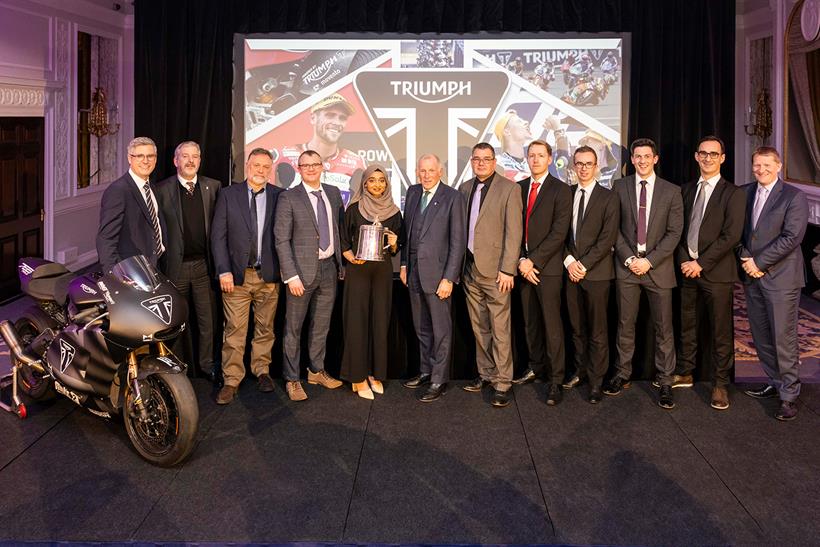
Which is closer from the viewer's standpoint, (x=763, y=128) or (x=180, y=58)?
(x=180, y=58)

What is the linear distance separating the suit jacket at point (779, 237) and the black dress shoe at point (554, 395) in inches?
50.2

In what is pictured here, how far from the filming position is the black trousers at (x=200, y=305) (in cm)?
468

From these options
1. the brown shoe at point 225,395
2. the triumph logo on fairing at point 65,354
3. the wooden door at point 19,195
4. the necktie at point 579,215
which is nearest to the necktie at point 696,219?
the necktie at point 579,215

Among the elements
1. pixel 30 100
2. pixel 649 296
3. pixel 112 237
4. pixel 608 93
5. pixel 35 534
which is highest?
pixel 30 100

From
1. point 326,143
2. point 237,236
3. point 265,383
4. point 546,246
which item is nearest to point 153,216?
point 237,236

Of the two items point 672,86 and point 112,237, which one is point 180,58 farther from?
point 672,86

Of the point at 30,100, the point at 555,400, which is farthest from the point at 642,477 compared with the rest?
the point at 30,100

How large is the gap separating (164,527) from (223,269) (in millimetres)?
1777

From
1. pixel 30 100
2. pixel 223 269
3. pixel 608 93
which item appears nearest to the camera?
pixel 223 269

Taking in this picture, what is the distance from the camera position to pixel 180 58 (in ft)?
18.6

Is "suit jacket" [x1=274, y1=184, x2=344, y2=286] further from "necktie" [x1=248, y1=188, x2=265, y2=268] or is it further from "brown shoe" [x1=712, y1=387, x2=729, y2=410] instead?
"brown shoe" [x1=712, y1=387, x2=729, y2=410]

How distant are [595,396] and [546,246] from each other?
3.00 ft

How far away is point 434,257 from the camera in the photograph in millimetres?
4543

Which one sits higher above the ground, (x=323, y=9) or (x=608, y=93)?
(x=323, y=9)
